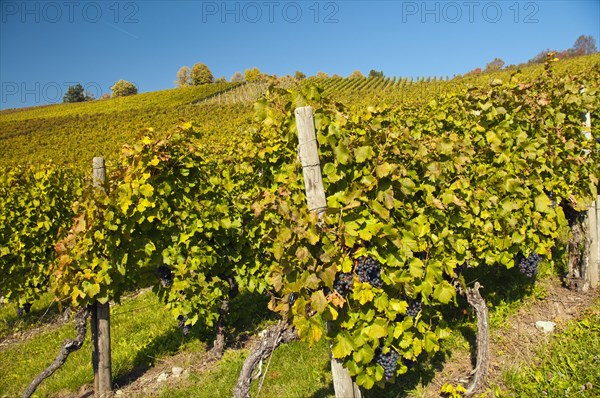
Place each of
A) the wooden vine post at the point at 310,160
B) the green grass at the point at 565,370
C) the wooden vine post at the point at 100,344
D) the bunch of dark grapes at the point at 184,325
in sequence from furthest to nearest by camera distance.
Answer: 1. the bunch of dark grapes at the point at 184,325
2. the wooden vine post at the point at 100,344
3. the green grass at the point at 565,370
4. the wooden vine post at the point at 310,160

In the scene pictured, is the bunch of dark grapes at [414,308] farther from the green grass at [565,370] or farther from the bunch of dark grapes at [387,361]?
the green grass at [565,370]

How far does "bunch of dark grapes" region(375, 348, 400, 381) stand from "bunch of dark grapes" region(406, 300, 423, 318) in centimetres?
33

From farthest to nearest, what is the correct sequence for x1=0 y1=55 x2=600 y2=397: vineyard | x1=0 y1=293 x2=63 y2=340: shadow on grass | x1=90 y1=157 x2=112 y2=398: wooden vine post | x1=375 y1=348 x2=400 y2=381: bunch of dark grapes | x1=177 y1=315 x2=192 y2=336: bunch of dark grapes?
x1=0 y1=293 x2=63 y2=340: shadow on grass, x1=177 y1=315 x2=192 y2=336: bunch of dark grapes, x1=90 y1=157 x2=112 y2=398: wooden vine post, x1=375 y1=348 x2=400 y2=381: bunch of dark grapes, x1=0 y1=55 x2=600 y2=397: vineyard

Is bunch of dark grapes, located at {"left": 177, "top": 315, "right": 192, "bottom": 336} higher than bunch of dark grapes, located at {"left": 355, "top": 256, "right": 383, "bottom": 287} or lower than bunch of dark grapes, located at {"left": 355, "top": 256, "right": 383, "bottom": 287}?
lower

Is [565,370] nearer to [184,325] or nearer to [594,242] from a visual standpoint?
[594,242]

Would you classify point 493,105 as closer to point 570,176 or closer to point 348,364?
point 570,176

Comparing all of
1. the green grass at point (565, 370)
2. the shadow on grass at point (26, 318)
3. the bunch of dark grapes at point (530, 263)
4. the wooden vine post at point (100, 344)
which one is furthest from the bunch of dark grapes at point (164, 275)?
the bunch of dark grapes at point (530, 263)

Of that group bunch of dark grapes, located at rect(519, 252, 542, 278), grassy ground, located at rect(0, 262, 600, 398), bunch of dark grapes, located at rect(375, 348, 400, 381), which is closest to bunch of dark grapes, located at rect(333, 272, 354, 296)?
bunch of dark grapes, located at rect(375, 348, 400, 381)

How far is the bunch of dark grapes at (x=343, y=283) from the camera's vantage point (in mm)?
2471

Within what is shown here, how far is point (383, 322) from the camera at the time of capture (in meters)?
2.50

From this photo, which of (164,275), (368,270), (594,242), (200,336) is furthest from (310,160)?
(594,242)

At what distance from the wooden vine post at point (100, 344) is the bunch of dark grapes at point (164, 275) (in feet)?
2.19

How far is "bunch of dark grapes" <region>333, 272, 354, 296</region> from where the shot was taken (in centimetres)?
247

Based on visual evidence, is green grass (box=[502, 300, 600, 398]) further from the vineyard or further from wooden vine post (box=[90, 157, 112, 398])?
wooden vine post (box=[90, 157, 112, 398])
